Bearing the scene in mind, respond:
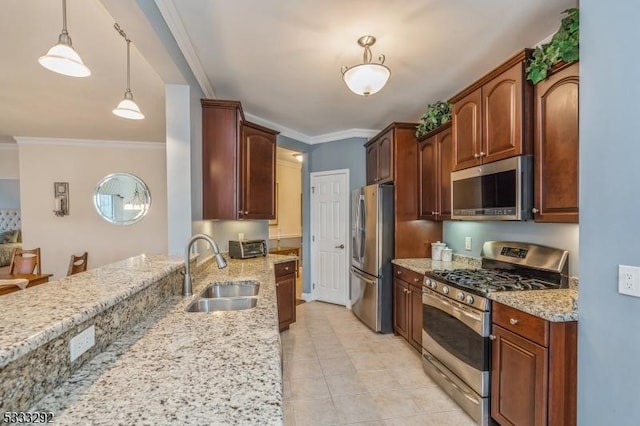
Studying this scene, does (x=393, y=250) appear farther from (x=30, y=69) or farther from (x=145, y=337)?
(x=30, y=69)

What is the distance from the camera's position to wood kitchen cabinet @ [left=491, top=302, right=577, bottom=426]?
1604 millimetres

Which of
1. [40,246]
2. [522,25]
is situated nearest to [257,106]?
[522,25]

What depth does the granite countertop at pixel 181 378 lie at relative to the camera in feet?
2.52

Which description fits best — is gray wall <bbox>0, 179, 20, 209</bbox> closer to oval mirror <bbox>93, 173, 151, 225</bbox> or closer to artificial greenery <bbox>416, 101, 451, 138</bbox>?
oval mirror <bbox>93, 173, 151, 225</bbox>

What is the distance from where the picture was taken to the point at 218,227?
3.53 meters

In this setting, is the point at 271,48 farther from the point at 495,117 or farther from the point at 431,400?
the point at 431,400

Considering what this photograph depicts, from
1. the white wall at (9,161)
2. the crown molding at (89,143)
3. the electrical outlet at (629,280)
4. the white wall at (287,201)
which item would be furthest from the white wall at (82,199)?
the electrical outlet at (629,280)

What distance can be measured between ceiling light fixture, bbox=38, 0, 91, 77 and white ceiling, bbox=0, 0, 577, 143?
268mm

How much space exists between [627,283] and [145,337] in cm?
206

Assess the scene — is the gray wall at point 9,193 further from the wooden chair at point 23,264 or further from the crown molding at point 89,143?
the wooden chair at point 23,264

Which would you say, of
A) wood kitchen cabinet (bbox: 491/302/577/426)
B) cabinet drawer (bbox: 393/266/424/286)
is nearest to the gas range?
wood kitchen cabinet (bbox: 491/302/577/426)

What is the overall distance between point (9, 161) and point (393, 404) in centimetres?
732

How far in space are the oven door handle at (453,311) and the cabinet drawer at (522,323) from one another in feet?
0.37

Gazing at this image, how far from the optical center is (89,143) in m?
5.25
